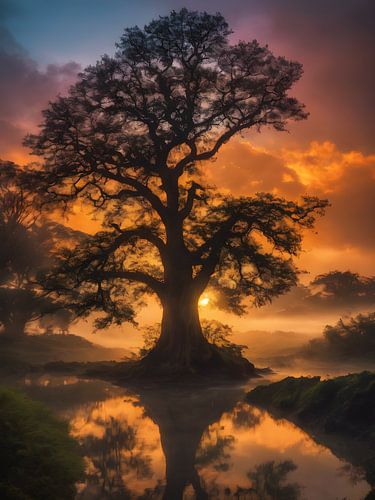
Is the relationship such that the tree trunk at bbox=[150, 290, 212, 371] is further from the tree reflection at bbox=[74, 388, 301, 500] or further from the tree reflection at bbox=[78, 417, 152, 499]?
the tree reflection at bbox=[78, 417, 152, 499]

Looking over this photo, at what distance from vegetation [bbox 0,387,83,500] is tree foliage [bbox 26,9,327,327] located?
17331 millimetres

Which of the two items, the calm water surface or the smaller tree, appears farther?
the smaller tree

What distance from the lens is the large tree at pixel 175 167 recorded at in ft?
78.5

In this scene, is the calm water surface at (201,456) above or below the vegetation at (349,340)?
below

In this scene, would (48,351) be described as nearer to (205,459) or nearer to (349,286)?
(349,286)

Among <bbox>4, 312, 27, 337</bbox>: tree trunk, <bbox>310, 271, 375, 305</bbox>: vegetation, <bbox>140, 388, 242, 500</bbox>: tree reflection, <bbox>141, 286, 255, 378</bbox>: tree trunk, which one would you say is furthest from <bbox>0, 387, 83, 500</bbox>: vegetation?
<bbox>310, 271, 375, 305</bbox>: vegetation

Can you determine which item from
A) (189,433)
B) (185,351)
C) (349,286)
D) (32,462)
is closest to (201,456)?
(189,433)

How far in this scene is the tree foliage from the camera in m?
24.0

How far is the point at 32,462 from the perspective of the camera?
5.98m

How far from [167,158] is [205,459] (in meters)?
21.5

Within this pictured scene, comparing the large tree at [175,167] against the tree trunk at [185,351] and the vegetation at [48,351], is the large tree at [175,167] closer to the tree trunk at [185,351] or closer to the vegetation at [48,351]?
the tree trunk at [185,351]

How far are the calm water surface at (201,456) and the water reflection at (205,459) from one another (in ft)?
0.04

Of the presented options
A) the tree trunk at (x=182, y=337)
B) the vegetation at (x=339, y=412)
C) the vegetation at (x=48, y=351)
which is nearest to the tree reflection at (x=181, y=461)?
the vegetation at (x=339, y=412)

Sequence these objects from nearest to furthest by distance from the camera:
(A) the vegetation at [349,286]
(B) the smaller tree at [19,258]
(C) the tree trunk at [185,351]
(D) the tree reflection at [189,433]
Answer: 1. (D) the tree reflection at [189,433]
2. (C) the tree trunk at [185,351]
3. (B) the smaller tree at [19,258]
4. (A) the vegetation at [349,286]
